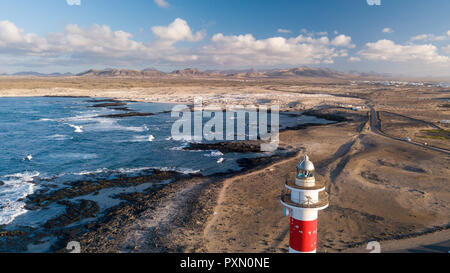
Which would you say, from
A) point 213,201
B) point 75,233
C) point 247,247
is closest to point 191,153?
point 213,201

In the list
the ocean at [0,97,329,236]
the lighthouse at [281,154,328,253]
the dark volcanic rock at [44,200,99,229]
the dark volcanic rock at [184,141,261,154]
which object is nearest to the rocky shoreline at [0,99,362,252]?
the dark volcanic rock at [44,200,99,229]

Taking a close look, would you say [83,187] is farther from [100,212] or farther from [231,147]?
[231,147]

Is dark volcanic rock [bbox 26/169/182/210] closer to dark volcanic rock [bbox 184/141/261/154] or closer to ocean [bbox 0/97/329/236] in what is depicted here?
ocean [bbox 0/97/329/236]

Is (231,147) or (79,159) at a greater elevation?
(231,147)

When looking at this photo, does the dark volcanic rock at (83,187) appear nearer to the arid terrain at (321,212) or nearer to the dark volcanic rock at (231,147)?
the arid terrain at (321,212)

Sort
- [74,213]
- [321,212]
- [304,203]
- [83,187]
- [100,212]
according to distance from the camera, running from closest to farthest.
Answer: [304,203]
[321,212]
[74,213]
[100,212]
[83,187]

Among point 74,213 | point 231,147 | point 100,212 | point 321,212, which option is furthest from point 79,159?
point 321,212

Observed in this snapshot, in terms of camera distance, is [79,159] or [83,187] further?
[79,159]

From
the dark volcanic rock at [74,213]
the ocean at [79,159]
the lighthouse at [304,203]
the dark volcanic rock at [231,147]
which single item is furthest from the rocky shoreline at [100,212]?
the lighthouse at [304,203]
